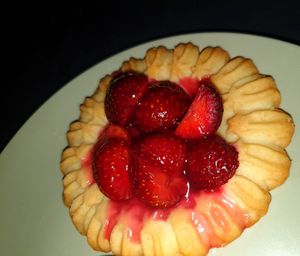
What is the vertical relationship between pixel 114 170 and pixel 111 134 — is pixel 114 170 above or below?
below

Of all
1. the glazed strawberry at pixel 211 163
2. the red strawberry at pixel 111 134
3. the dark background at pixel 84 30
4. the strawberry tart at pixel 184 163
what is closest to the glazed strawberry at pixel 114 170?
the strawberry tart at pixel 184 163

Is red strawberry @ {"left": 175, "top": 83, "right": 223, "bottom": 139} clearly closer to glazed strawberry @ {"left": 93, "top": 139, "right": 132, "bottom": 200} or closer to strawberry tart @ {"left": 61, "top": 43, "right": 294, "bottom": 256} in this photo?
strawberry tart @ {"left": 61, "top": 43, "right": 294, "bottom": 256}

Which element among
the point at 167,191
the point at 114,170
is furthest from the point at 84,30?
the point at 167,191

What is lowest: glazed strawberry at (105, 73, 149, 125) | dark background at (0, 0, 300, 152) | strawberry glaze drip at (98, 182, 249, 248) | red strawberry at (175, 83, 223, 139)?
strawberry glaze drip at (98, 182, 249, 248)

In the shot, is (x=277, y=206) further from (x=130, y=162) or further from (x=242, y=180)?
(x=130, y=162)

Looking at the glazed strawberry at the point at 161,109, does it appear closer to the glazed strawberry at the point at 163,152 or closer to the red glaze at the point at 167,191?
the red glaze at the point at 167,191

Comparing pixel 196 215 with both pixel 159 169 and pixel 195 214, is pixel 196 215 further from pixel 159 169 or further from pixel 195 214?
pixel 159 169

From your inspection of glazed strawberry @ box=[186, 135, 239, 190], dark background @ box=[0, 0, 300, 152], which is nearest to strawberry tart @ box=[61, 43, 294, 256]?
glazed strawberry @ box=[186, 135, 239, 190]
